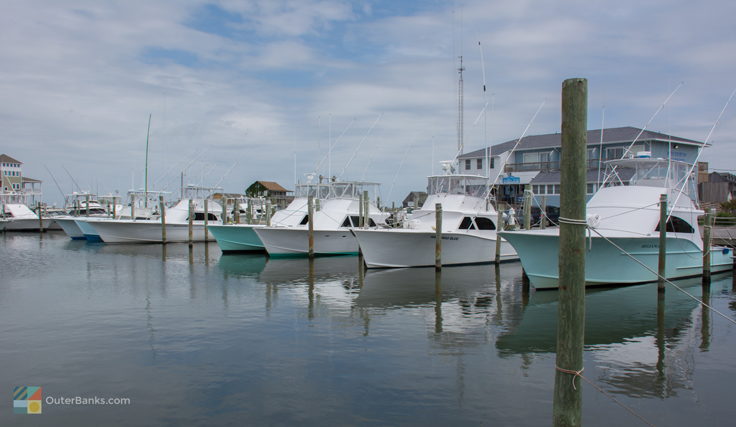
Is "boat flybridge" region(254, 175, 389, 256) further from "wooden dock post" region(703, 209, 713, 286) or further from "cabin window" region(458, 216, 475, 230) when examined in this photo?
"wooden dock post" region(703, 209, 713, 286)

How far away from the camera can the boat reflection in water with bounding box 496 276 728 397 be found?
29.5 feet

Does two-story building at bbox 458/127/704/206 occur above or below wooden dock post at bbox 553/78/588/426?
above

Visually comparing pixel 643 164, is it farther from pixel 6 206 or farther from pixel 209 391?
pixel 6 206

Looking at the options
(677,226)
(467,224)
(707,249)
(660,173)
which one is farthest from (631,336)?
(467,224)

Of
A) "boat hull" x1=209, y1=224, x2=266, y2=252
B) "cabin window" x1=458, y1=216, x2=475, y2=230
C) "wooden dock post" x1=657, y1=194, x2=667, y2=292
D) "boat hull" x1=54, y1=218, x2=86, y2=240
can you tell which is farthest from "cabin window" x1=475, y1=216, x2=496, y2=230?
"boat hull" x1=54, y1=218, x2=86, y2=240

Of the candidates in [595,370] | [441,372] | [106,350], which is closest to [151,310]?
[106,350]

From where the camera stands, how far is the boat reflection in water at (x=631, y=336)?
8.99 m

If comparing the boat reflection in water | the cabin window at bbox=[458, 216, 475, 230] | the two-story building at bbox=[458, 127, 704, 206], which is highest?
the two-story building at bbox=[458, 127, 704, 206]

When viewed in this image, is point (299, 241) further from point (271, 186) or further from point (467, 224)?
point (271, 186)

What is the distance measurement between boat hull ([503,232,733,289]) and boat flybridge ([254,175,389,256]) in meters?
10.2

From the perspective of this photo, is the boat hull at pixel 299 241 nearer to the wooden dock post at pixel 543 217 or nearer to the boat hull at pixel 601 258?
the wooden dock post at pixel 543 217

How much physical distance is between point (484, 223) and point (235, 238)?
13738mm

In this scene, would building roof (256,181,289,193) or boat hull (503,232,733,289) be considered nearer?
Result: boat hull (503,232,733,289)

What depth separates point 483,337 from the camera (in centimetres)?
1158
